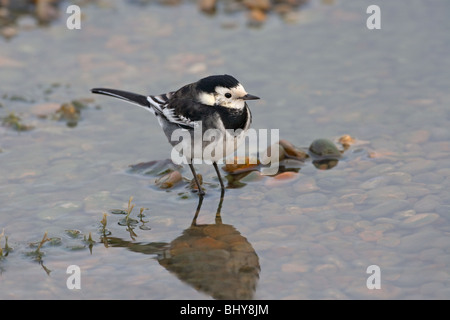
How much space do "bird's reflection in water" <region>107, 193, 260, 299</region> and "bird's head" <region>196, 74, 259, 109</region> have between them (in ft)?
3.60

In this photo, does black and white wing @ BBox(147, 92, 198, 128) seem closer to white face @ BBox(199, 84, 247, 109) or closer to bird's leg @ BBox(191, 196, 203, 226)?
white face @ BBox(199, 84, 247, 109)

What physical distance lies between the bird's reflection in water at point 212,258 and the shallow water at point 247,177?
0.02 metres

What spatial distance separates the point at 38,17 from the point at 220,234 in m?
6.05

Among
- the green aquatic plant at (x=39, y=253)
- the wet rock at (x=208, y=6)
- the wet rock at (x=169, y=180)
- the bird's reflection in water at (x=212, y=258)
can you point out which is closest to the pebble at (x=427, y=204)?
the bird's reflection in water at (x=212, y=258)

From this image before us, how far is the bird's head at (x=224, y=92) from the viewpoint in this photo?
6.46 meters

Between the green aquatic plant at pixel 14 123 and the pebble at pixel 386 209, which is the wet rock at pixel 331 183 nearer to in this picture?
the pebble at pixel 386 209

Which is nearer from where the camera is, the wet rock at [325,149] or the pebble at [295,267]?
the pebble at [295,267]

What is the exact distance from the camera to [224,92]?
647 centimetres

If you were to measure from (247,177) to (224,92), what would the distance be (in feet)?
3.53

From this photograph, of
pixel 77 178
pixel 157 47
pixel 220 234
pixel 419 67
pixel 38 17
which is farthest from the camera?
pixel 38 17

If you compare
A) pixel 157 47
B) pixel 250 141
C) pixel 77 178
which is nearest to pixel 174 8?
pixel 157 47

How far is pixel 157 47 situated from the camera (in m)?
9.94
